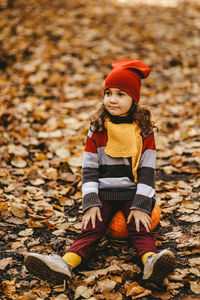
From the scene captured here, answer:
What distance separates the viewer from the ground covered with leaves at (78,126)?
2008 millimetres

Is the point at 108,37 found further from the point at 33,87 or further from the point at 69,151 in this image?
the point at 69,151

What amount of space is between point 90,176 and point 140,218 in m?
0.46

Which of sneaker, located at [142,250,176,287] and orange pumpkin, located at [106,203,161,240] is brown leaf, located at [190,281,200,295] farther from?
orange pumpkin, located at [106,203,161,240]

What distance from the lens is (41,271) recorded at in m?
1.84

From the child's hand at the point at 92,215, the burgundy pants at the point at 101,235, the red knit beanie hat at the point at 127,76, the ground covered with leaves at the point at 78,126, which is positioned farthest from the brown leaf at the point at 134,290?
the red knit beanie hat at the point at 127,76

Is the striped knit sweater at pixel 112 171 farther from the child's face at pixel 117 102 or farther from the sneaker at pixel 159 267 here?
the sneaker at pixel 159 267

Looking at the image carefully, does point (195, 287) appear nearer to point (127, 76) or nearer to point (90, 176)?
point (90, 176)

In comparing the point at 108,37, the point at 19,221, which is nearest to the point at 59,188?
the point at 19,221

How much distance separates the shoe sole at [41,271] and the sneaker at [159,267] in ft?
1.57

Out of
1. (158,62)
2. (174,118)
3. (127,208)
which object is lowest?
(127,208)

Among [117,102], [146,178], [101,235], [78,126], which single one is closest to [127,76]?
[117,102]

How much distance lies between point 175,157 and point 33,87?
2.83 meters

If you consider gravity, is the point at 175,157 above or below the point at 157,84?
below

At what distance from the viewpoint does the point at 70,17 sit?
7.61m
